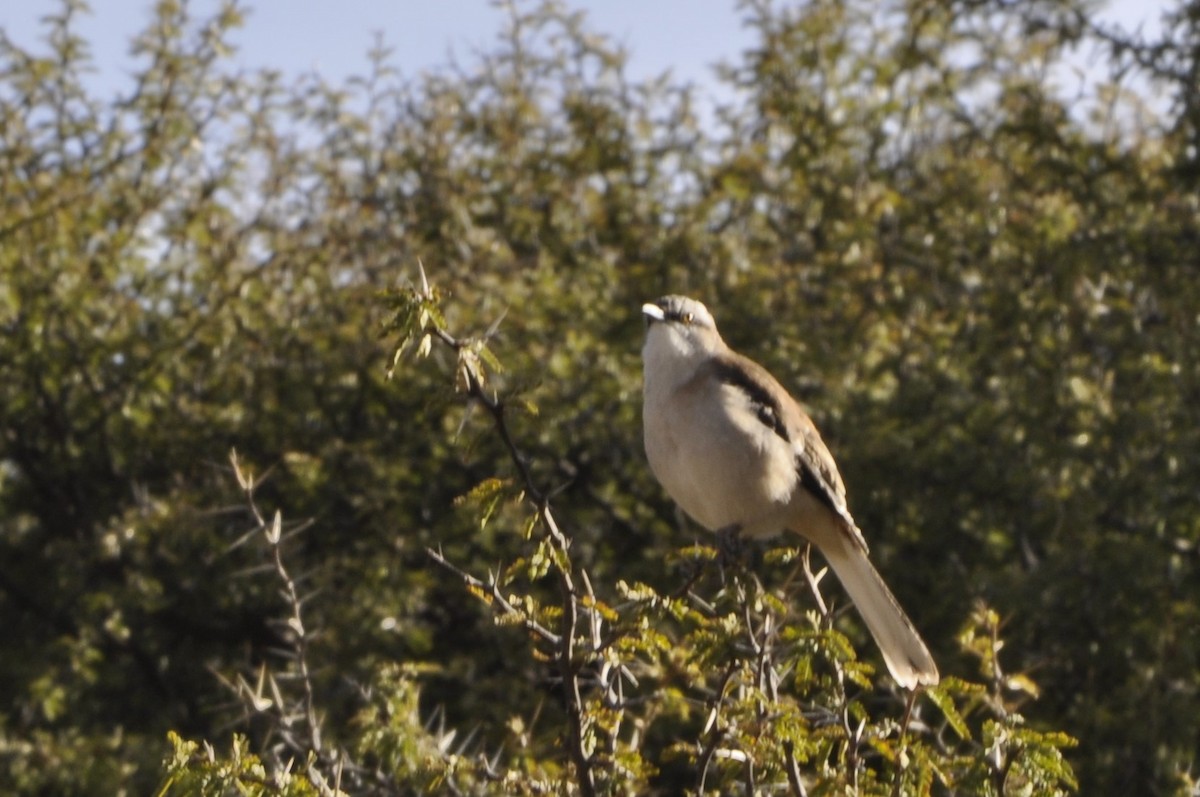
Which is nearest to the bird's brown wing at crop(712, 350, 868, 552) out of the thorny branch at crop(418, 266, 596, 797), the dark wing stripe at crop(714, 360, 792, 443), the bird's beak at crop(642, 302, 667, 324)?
the dark wing stripe at crop(714, 360, 792, 443)

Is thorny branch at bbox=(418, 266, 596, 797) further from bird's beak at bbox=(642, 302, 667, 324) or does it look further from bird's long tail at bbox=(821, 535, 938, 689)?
bird's beak at bbox=(642, 302, 667, 324)

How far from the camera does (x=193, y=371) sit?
9453mm

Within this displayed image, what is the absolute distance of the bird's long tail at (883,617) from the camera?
4.64 m

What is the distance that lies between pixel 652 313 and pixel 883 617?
1.16m

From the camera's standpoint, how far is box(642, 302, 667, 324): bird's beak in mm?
5396

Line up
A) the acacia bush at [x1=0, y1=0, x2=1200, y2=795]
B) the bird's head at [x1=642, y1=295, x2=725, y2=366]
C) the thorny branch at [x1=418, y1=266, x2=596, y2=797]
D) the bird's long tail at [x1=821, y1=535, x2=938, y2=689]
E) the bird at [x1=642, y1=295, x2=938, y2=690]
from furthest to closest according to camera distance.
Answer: the acacia bush at [x1=0, y1=0, x2=1200, y2=795] → the bird's head at [x1=642, y1=295, x2=725, y2=366] → the bird at [x1=642, y1=295, x2=938, y2=690] → the bird's long tail at [x1=821, y1=535, x2=938, y2=689] → the thorny branch at [x1=418, y1=266, x2=596, y2=797]

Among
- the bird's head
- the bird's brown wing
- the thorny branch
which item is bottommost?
the thorny branch

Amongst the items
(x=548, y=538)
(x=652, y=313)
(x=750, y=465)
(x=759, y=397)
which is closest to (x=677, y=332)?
(x=652, y=313)

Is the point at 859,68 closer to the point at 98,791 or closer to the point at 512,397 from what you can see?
the point at 98,791

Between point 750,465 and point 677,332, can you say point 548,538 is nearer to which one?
point 750,465

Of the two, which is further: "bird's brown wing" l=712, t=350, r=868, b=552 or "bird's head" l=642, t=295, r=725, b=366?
"bird's head" l=642, t=295, r=725, b=366

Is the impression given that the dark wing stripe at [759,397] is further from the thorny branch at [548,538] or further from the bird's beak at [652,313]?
the thorny branch at [548,538]

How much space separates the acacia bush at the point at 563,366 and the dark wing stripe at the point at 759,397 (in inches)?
51.7

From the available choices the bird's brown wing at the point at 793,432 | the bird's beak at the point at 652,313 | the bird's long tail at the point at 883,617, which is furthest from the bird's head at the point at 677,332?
the bird's long tail at the point at 883,617
